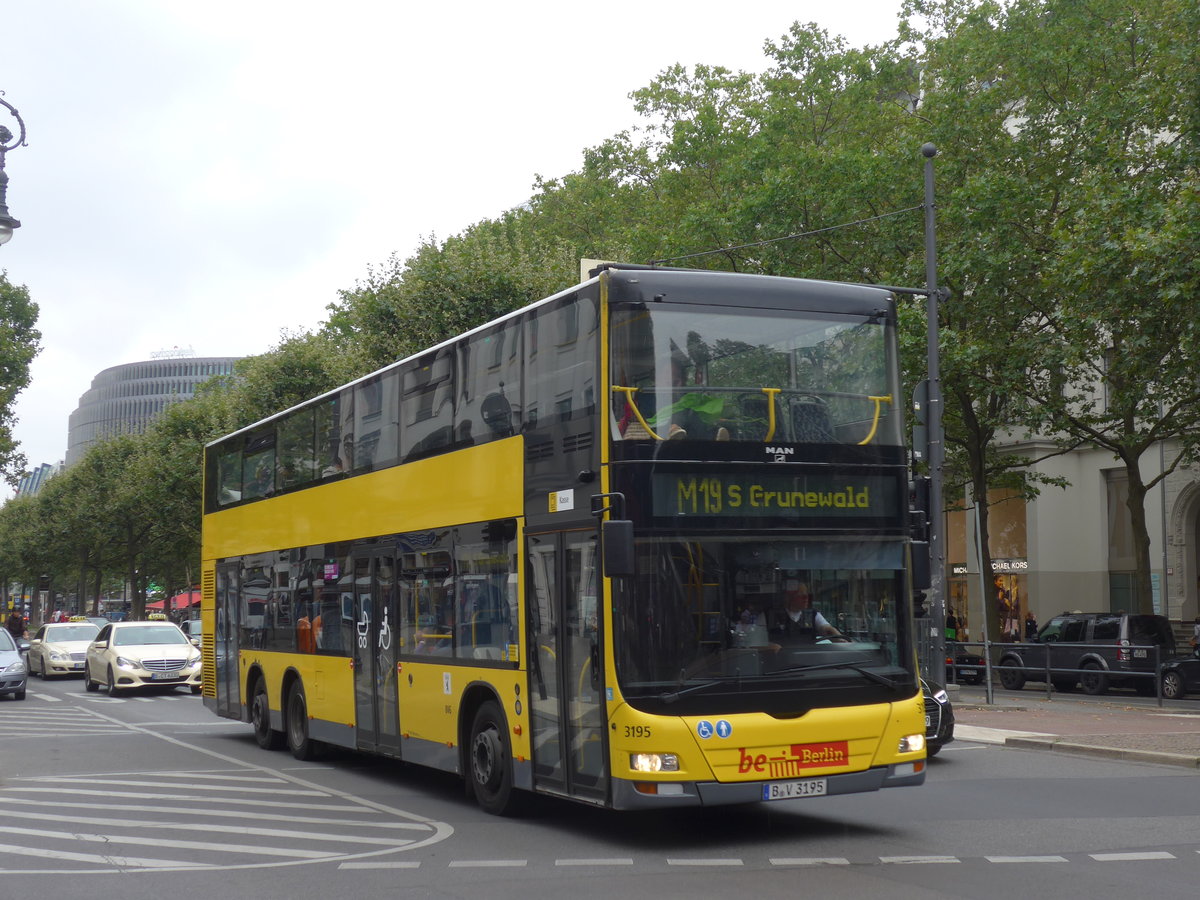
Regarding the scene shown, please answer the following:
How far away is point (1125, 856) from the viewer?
9.60m

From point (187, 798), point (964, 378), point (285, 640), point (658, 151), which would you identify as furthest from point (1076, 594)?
point (187, 798)

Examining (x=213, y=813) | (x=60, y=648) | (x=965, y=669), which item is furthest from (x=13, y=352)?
(x=213, y=813)

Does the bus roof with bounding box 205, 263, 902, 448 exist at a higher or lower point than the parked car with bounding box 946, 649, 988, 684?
higher

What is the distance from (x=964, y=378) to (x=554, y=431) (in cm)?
2364

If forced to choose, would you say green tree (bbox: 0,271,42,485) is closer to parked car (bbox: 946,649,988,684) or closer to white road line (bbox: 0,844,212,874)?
parked car (bbox: 946,649,988,684)

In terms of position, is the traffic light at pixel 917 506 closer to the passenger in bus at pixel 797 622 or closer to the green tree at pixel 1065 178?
the passenger in bus at pixel 797 622

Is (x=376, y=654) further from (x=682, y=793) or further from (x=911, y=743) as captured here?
(x=911, y=743)

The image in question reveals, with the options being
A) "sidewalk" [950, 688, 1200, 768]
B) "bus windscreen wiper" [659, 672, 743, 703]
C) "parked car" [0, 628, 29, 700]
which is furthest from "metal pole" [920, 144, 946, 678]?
"parked car" [0, 628, 29, 700]

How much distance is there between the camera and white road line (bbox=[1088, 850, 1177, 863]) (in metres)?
9.46

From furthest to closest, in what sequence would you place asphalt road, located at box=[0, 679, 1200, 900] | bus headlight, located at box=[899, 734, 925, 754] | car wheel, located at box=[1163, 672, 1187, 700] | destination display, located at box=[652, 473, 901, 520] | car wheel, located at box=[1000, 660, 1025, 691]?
car wheel, located at box=[1000, 660, 1025, 691] → car wheel, located at box=[1163, 672, 1187, 700] → bus headlight, located at box=[899, 734, 925, 754] → destination display, located at box=[652, 473, 901, 520] → asphalt road, located at box=[0, 679, 1200, 900]

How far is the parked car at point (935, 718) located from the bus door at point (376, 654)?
5.23 m

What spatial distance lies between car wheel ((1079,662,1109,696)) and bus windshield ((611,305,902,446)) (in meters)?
19.5

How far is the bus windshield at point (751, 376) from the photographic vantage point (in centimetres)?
995

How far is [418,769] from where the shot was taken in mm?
15891
